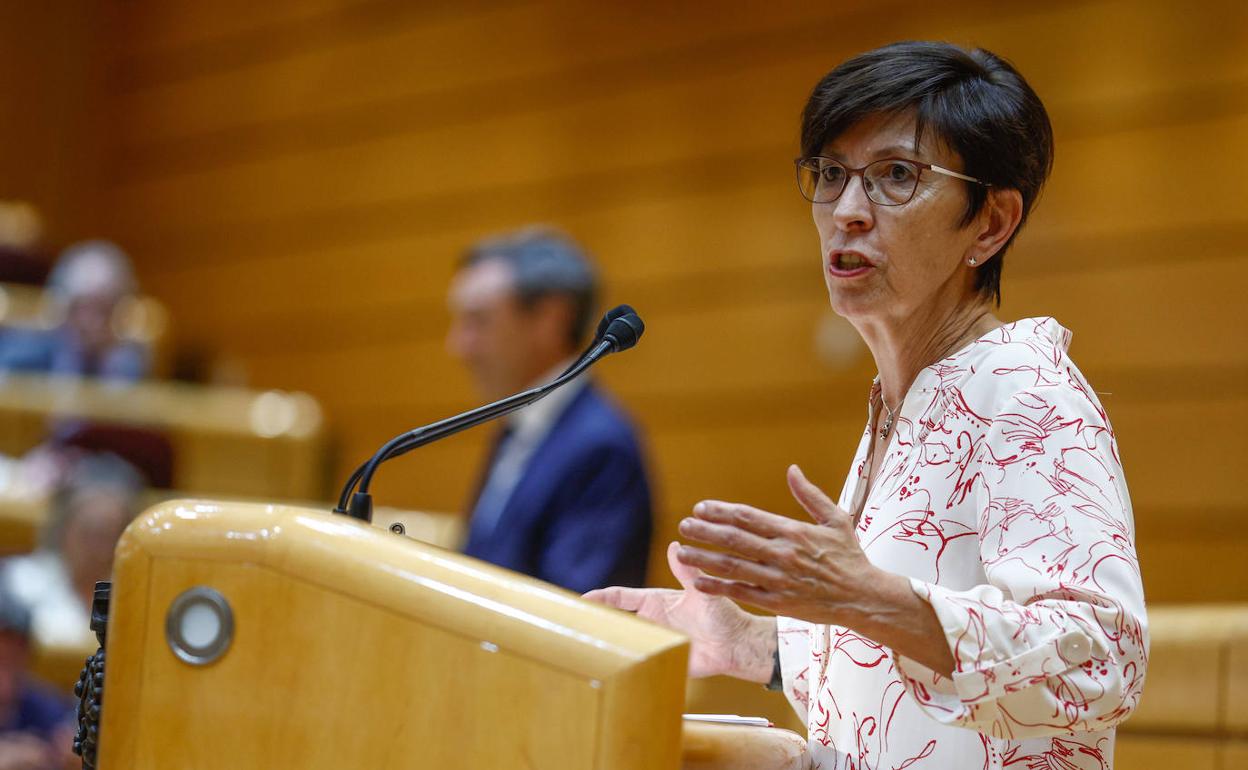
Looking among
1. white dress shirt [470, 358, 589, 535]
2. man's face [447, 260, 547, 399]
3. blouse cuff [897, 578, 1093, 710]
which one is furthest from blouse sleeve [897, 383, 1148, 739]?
man's face [447, 260, 547, 399]

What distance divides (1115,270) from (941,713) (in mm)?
3072

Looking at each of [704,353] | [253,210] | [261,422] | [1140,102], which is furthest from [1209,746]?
[253,210]

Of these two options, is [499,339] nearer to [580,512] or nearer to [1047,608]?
[580,512]

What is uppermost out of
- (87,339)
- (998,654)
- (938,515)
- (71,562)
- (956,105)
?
(87,339)

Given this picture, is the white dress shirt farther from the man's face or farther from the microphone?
the microphone

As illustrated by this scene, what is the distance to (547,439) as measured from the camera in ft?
9.71

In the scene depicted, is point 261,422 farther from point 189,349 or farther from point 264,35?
point 264,35

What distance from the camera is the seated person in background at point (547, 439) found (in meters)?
2.79

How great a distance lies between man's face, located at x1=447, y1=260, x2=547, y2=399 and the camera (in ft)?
10.6

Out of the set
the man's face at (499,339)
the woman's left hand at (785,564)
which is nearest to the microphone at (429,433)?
the woman's left hand at (785,564)

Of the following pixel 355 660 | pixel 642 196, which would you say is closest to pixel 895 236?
pixel 355 660

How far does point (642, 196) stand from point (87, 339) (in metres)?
2.29

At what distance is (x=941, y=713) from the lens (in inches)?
40.5

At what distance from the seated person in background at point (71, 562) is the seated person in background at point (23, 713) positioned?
416 millimetres
